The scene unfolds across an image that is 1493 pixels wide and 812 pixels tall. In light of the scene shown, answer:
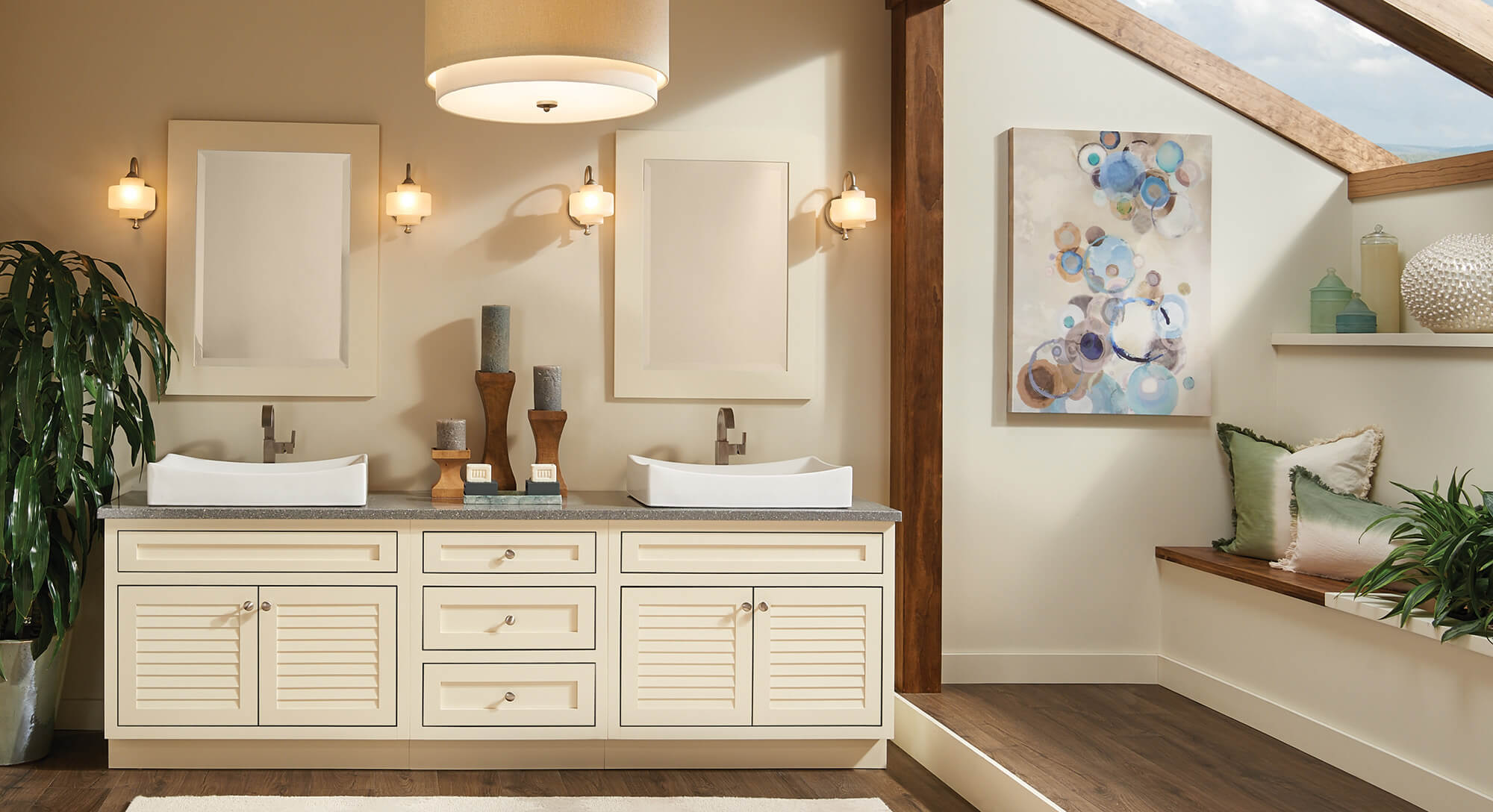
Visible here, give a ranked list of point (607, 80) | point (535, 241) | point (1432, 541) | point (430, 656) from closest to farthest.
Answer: point (607, 80)
point (1432, 541)
point (430, 656)
point (535, 241)

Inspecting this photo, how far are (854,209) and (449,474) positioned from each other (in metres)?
1.66

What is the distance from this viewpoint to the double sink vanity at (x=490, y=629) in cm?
319

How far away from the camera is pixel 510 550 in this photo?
3.26 metres

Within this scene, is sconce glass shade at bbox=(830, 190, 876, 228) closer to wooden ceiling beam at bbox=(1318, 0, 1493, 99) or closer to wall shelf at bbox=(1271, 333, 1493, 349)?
wooden ceiling beam at bbox=(1318, 0, 1493, 99)

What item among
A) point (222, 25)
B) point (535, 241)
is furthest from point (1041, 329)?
point (222, 25)

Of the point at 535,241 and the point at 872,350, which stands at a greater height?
the point at 535,241

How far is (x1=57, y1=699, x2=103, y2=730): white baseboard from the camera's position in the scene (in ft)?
11.9

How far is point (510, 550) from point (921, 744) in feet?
4.82

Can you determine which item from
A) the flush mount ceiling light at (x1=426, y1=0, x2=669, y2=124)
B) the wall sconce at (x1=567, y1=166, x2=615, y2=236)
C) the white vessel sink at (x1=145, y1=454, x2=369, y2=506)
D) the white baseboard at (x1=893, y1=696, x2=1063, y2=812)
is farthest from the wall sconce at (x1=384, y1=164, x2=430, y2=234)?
the white baseboard at (x1=893, y1=696, x2=1063, y2=812)

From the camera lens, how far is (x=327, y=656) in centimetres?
322

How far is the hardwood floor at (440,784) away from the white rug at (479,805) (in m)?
0.06

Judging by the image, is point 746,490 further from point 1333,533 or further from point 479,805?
point 1333,533

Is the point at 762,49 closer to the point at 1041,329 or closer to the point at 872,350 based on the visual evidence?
the point at 872,350

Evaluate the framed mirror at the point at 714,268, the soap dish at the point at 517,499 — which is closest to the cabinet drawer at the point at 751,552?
the soap dish at the point at 517,499
